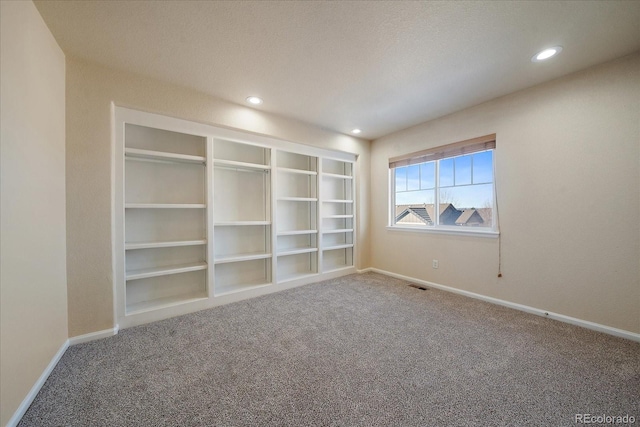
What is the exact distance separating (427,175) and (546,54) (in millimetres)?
1872

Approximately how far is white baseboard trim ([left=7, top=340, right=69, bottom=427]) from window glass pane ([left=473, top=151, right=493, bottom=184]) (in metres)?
4.44

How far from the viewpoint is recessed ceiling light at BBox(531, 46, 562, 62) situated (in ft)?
6.49

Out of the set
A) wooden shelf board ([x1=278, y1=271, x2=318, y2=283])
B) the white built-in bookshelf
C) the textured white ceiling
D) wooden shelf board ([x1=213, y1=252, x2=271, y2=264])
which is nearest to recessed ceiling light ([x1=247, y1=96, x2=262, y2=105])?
the textured white ceiling

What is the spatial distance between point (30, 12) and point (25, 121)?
707 mm

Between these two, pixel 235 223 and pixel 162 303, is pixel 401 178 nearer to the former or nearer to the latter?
pixel 235 223

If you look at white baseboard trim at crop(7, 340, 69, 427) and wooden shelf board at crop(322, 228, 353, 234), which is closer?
white baseboard trim at crop(7, 340, 69, 427)

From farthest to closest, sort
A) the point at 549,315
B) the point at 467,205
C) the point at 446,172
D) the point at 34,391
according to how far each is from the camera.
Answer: the point at 446,172 < the point at 467,205 < the point at 549,315 < the point at 34,391

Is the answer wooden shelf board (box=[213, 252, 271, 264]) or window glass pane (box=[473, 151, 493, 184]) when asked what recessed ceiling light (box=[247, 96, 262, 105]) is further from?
window glass pane (box=[473, 151, 493, 184])

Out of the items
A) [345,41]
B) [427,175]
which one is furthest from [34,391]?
[427,175]

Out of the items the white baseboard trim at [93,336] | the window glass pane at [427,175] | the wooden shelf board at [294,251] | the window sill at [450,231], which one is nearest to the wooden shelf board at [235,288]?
the wooden shelf board at [294,251]

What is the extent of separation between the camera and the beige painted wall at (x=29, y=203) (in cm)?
126

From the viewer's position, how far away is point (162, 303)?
263 cm

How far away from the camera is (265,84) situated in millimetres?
2518

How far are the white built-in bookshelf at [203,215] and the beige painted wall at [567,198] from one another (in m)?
2.24
